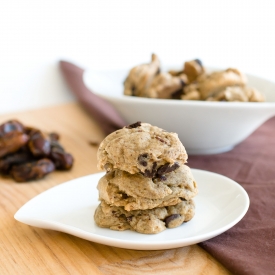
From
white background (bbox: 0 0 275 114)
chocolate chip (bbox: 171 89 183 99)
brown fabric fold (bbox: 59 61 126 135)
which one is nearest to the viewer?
chocolate chip (bbox: 171 89 183 99)

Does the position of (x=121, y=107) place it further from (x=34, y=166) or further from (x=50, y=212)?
(x=50, y=212)

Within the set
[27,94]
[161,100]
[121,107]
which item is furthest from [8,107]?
[161,100]

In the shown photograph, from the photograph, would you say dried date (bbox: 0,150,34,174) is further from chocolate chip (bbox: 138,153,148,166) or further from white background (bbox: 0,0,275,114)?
white background (bbox: 0,0,275,114)

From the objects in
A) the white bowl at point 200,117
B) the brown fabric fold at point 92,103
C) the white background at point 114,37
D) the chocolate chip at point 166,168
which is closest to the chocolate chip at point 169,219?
the chocolate chip at point 166,168

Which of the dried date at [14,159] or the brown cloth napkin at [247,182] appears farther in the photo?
the dried date at [14,159]

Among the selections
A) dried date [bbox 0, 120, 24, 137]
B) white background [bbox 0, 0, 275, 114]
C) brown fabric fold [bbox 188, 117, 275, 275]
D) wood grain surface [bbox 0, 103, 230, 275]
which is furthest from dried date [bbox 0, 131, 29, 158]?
white background [bbox 0, 0, 275, 114]

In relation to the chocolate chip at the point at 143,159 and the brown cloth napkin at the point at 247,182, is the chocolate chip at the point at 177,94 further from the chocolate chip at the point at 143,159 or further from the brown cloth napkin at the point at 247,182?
the chocolate chip at the point at 143,159
